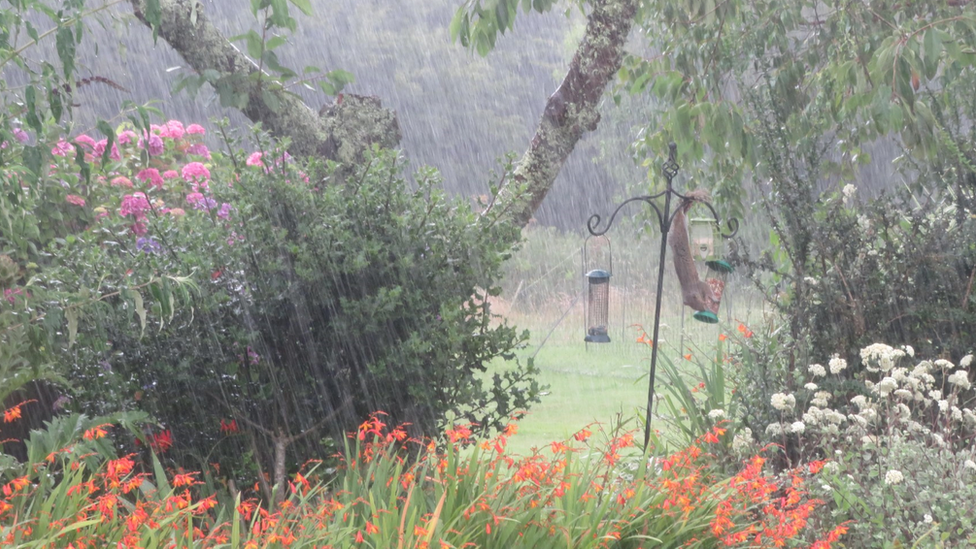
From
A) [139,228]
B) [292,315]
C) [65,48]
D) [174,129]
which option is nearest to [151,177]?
[139,228]

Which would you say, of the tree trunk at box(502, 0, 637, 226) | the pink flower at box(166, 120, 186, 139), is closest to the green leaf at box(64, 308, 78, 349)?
the tree trunk at box(502, 0, 637, 226)

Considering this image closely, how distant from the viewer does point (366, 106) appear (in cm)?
405

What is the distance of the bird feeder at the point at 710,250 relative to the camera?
14.2 ft

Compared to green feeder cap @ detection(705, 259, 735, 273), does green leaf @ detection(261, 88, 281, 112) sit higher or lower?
higher

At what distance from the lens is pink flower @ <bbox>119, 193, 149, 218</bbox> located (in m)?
3.94

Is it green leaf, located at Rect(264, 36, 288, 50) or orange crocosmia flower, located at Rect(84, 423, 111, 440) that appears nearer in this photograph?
orange crocosmia flower, located at Rect(84, 423, 111, 440)

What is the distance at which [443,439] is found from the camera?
132 inches

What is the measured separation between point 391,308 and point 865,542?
1685 mm

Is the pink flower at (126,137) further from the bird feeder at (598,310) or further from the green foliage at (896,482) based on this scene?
the green foliage at (896,482)

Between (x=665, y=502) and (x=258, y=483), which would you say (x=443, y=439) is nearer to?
(x=258, y=483)

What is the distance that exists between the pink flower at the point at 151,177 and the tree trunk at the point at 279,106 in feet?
2.26

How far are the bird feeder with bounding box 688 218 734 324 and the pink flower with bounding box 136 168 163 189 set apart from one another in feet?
9.21

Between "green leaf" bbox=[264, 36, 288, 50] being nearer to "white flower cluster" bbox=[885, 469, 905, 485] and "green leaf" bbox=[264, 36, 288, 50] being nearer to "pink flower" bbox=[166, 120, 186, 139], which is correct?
"pink flower" bbox=[166, 120, 186, 139]

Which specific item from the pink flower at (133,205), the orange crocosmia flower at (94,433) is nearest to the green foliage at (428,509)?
the orange crocosmia flower at (94,433)
